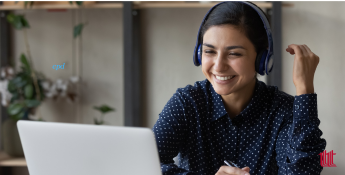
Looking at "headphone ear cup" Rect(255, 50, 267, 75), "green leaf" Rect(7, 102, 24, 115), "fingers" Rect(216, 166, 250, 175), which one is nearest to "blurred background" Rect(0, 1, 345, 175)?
"green leaf" Rect(7, 102, 24, 115)

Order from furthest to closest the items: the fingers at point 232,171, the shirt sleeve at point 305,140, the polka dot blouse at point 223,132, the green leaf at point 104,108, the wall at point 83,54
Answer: the wall at point 83,54
the green leaf at point 104,108
the polka dot blouse at point 223,132
the shirt sleeve at point 305,140
the fingers at point 232,171

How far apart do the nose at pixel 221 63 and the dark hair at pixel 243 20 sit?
94 millimetres

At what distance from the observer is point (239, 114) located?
967 mm

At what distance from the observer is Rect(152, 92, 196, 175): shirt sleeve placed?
2.96 ft

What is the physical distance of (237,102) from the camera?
1.01 metres

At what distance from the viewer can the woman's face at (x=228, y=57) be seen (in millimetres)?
860

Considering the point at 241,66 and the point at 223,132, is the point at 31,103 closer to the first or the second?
the point at 223,132

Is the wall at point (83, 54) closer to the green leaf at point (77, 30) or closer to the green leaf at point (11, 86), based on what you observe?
the green leaf at point (77, 30)

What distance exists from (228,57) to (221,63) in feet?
0.09

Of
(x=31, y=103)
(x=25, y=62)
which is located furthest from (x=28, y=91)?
(x=25, y=62)

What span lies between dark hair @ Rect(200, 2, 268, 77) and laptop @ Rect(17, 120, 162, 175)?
0.48 metres

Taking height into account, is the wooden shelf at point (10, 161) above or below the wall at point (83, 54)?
below

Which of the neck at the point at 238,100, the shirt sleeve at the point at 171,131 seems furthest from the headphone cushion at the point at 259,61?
the shirt sleeve at the point at 171,131

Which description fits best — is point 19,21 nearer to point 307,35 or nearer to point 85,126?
point 85,126
